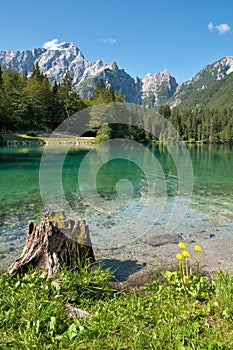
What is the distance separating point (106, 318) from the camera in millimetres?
3965

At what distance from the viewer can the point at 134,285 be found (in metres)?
6.41

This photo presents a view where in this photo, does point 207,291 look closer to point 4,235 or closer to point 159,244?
point 159,244

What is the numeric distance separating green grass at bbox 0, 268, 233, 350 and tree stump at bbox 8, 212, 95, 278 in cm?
60

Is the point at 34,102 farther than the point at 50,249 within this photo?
Yes

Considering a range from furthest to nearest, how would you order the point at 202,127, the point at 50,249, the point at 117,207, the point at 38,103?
the point at 202,127
the point at 38,103
the point at 117,207
the point at 50,249

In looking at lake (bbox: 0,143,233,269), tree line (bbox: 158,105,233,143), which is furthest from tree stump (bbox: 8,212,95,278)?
tree line (bbox: 158,105,233,143)

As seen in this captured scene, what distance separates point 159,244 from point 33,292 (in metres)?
5.96

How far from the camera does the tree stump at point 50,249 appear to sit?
5.73 meters

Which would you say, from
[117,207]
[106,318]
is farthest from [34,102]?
[106,318]

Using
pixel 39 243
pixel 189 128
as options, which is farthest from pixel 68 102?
pixel 39 243

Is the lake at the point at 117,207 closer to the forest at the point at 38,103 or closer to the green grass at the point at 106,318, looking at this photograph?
the green grass at the point at 106,318

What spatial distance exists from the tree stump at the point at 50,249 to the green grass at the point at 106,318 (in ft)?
1.97

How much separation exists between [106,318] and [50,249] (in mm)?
2277

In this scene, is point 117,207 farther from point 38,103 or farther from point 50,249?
point 38,103
